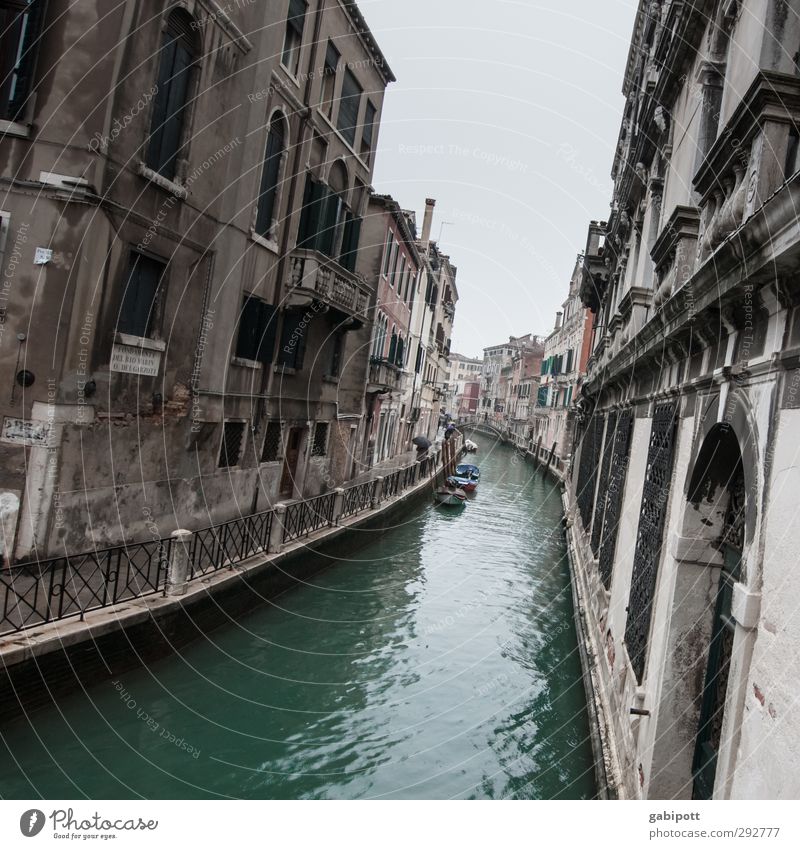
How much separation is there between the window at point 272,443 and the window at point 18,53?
7.48 metres

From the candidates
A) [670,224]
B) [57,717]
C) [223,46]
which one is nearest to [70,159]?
[223,46]

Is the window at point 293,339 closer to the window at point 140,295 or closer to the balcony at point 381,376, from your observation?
the window at point 140,295

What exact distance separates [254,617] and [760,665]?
864 cm

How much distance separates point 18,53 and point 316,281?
266 inches

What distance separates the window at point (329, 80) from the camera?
48.7 feet

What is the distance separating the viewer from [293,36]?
13062 millimetres

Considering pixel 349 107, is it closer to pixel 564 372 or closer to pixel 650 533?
pixel 650 533

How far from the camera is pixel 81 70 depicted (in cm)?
851

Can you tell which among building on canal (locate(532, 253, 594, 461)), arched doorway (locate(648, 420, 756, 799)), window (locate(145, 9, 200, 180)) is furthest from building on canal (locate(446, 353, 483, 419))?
arched doorway (locate(648, 420, 756, 799))

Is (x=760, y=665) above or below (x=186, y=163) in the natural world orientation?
below

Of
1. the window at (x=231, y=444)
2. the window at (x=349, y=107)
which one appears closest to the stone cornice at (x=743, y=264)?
the window at (x=231, y=444)

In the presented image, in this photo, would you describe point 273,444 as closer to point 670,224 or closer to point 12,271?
point 12,271
